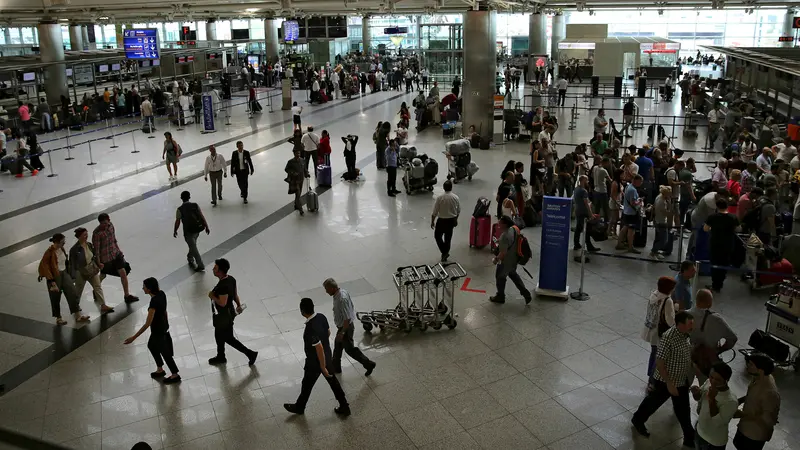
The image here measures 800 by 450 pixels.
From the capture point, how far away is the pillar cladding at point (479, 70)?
808 inches

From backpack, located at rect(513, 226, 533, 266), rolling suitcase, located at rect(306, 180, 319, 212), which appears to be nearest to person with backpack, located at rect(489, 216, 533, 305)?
backpack, located at rect(513, 226, 533, 266)

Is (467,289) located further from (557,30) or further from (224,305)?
(557,30)

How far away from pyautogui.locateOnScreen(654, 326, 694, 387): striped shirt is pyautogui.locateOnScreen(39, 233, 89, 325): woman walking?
23.7 feet

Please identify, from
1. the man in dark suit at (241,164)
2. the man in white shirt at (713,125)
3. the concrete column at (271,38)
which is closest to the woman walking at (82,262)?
the man in dark suit at (241,164)

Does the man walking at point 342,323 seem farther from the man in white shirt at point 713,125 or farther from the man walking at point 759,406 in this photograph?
the man in white shirt at point 713,125

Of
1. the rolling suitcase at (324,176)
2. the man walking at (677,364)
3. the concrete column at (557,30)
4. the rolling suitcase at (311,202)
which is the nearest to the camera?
the man walking at (677,364)

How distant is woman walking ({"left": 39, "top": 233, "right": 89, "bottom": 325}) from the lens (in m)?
8.68

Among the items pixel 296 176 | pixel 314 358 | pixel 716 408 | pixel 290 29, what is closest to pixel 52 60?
pixel 290 29

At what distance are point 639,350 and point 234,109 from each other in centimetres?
2662

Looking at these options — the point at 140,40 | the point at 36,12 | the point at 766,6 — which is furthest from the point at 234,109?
the point at 766,6

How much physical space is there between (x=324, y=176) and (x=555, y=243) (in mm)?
8069

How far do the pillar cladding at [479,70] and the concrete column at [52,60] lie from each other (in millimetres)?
17894

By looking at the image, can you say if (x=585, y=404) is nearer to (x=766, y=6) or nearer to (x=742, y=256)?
(x=742, y=256)

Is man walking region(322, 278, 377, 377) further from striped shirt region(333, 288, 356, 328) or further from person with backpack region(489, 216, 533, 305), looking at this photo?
person with backpack region(489, 216, 533, 305)
